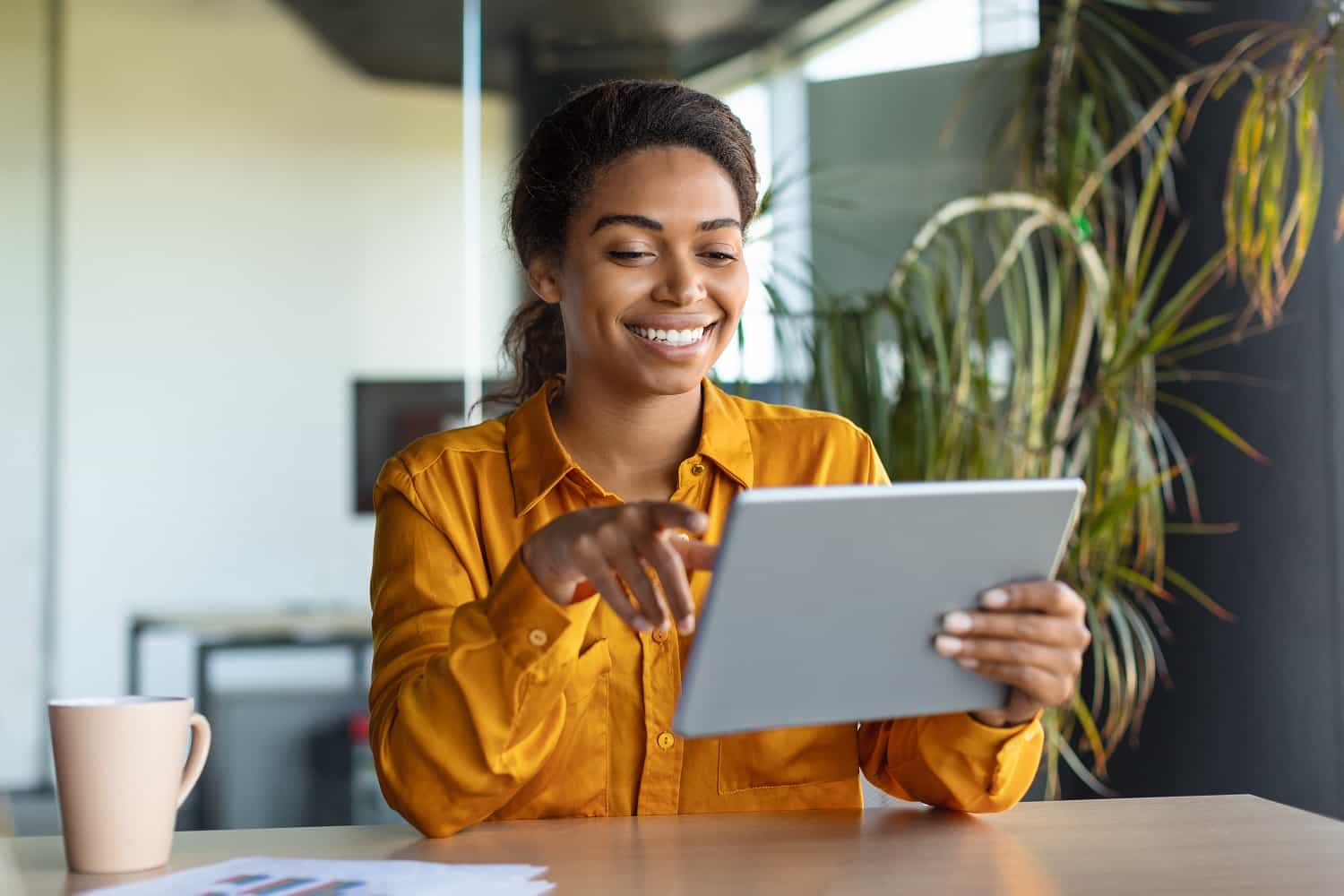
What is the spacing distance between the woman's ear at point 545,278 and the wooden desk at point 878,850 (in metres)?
0.70

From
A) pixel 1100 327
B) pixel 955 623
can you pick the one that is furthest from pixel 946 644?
pixel 1100 327

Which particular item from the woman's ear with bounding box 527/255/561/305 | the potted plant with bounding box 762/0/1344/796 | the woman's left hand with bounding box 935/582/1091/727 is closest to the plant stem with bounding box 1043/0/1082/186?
the potted plant with bounding box 762/0/1344/796

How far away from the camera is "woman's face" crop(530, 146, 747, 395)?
155 centimetres

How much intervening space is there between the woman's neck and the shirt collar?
3cm

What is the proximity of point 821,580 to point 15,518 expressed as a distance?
9.03 ft

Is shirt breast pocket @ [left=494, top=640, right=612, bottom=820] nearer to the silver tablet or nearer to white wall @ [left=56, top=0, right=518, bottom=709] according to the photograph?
the silver tablet

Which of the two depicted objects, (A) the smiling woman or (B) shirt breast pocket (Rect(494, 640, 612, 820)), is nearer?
(A) the smiling woman

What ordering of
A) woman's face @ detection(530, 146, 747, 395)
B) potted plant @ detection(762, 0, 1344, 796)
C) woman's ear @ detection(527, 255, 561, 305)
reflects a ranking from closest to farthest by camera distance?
woman's face @ detection(530, 146, 747, 395), woman's ear @ detection(527, 255, 561, 305), potted plant @ detection(762, 0, 1344, 796)

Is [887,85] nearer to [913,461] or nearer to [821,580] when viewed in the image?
[913,461]

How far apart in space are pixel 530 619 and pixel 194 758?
283 mm

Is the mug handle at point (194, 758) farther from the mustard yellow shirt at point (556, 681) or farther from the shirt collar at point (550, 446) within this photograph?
the shirt collar at point (550, 446)

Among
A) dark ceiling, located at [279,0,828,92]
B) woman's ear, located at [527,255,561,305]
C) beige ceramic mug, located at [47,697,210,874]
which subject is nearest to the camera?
beige ceramic mug, located at [47,697,210,874]

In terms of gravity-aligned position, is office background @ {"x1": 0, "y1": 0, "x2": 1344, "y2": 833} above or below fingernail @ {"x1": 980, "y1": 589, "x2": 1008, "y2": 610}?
above

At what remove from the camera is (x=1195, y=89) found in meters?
2.96
